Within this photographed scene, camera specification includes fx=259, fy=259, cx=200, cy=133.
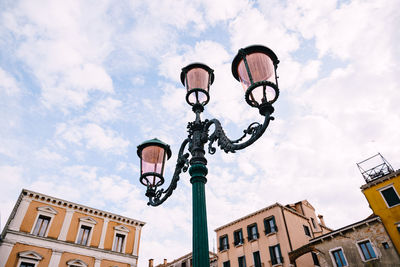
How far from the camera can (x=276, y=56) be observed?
346 cm

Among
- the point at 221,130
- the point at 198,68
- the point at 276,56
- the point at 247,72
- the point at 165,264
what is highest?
the point at 165,264

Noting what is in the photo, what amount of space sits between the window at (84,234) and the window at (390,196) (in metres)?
22.1

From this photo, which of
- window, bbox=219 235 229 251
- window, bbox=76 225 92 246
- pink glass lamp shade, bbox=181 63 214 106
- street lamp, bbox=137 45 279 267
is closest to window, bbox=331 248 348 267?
window, bbox=219 235 229 251

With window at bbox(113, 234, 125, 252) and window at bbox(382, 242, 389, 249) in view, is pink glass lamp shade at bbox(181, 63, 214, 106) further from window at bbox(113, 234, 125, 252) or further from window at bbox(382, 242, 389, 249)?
window at bbox(113, 234, 125, 252)

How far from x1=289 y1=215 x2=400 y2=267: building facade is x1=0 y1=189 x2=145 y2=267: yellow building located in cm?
1520

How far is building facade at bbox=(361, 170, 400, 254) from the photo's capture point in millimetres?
15340

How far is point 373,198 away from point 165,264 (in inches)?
1023

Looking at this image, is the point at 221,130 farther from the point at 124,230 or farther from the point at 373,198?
the point at 124,230

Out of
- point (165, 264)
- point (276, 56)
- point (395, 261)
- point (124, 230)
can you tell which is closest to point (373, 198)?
point (395, 261)

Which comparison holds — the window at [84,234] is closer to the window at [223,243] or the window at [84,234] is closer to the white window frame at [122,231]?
the white window frame at [122,231]

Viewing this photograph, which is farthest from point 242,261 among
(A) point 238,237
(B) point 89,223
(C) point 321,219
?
(B) point 89,223

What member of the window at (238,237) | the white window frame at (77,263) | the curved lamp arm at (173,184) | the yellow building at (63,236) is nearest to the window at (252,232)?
the window at (238,237)

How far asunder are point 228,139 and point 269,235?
2035 cm

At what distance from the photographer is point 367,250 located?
1583 centimetres
